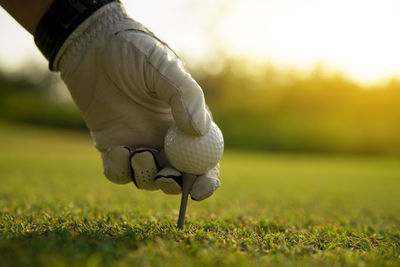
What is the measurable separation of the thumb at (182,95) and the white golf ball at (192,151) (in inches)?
2.0

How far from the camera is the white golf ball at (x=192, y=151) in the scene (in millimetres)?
1566

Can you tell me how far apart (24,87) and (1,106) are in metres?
15.6

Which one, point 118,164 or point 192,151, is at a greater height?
point 192,151

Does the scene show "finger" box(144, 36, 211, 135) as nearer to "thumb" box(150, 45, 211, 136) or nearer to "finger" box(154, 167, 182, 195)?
A: "thumb" box(150, 45, 211, 136)

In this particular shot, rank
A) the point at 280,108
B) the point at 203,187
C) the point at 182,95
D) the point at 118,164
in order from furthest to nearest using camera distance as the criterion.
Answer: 1. the point at 280,108
2. the point at 118,164
3. the point at 203,187
4. the point at 182,95

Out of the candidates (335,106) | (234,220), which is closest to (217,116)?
(335,106)

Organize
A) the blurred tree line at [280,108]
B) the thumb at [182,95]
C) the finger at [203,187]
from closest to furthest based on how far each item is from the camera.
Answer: the thumb at [182,95], the finger at [203,187], the blurred tree line at [280,108]

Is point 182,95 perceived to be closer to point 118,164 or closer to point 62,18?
point 118,164

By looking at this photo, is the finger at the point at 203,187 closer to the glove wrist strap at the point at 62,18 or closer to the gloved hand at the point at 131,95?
the gloved hand at the point at 131,95

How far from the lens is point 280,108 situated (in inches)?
1367

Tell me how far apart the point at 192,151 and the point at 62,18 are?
3.14ft

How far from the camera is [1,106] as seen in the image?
26500mm

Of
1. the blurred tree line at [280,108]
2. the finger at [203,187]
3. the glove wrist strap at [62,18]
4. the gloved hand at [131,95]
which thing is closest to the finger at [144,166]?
the gloved hand at [131,95]

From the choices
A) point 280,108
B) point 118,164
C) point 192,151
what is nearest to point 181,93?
point 192,151
